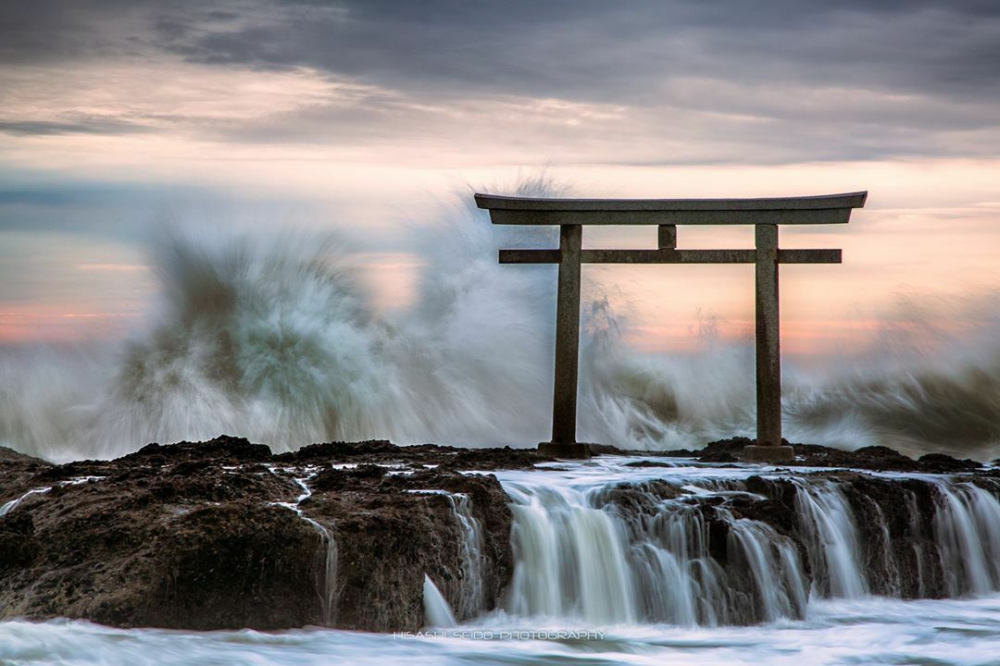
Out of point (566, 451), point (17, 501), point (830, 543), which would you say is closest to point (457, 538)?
point (17, 501)

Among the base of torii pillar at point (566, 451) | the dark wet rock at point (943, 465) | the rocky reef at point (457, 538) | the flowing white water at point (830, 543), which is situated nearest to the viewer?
the rocky reef at point (457, 538)

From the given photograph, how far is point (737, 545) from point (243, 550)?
3.89 metres

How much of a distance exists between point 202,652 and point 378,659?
109 centimetres

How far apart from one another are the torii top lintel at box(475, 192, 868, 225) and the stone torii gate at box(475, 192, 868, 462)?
0.4 inches

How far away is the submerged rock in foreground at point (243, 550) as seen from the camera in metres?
8.29

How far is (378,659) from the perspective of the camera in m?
8.18

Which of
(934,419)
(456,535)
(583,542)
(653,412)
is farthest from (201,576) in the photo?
(934,419)

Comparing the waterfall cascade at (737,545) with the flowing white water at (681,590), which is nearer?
the flowing white water at (681,590)

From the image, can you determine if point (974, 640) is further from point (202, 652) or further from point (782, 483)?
point (202, 652)

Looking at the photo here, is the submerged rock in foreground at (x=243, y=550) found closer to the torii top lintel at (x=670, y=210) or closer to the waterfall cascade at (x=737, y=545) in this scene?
the waterfall cascade at (x=737, y=545)

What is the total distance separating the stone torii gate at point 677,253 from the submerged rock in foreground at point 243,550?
3933 millimetres

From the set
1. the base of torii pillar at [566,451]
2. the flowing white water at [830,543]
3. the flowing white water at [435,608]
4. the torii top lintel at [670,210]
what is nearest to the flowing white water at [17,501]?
the flowing white water at [435,608]

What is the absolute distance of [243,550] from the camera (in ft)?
27.7

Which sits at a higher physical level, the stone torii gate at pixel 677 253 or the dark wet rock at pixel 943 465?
the stone torii gate at pixel 677 253
